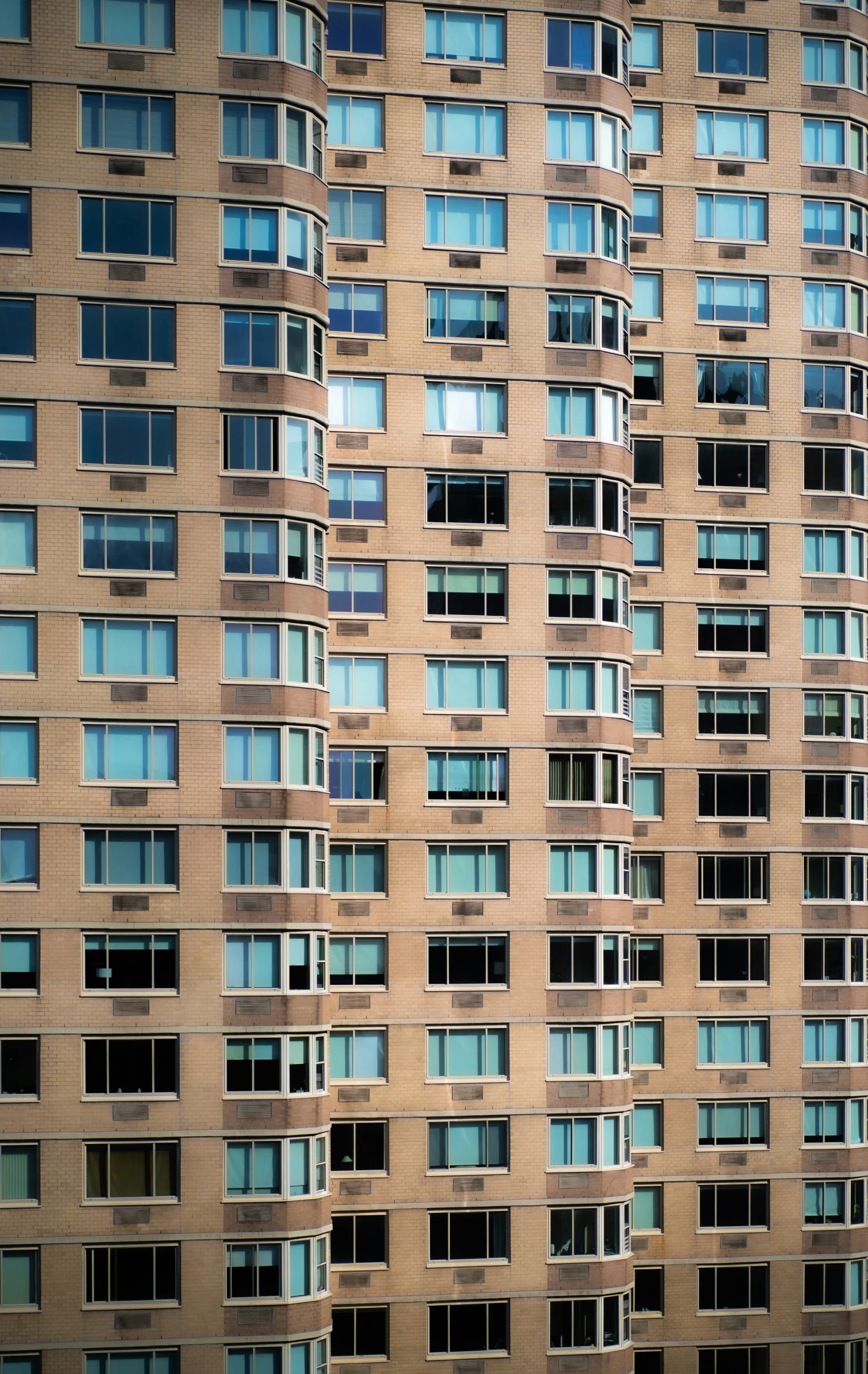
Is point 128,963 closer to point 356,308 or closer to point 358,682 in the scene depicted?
point 358,682

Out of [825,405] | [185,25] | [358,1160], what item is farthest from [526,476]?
[358,1160]

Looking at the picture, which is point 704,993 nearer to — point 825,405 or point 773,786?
point 773,786

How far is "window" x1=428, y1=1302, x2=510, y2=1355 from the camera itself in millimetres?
45188

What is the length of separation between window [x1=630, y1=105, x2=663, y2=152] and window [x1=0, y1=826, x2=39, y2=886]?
25.1m

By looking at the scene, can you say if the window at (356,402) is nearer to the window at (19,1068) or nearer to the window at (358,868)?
the window at (358,868)

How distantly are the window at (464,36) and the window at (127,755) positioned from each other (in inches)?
755

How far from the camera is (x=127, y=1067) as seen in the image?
136ft

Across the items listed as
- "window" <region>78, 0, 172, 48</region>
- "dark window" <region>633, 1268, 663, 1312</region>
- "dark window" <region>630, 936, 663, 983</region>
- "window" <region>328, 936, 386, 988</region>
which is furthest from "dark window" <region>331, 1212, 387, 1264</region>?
"window" <region>78, 0, 172, 48</region>

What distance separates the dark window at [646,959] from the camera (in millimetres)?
49000

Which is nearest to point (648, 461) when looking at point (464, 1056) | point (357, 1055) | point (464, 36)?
point (464, 36)

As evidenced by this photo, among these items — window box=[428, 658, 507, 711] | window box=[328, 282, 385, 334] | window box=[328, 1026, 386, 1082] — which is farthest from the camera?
window box=[328, 282, 385, 334]

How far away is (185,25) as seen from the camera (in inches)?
1689

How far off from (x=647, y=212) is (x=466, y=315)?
7.21 m

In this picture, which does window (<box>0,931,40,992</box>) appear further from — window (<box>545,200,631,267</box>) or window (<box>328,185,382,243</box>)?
window (<box>545,200,631,267</box>)
